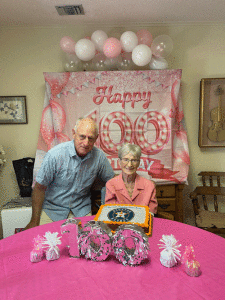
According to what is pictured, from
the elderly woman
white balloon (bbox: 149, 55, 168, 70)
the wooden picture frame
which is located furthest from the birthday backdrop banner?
the elderly woman

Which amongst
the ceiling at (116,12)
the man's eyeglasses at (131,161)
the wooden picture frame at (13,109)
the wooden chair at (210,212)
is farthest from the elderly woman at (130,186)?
the wooden picture frame at (13,109)

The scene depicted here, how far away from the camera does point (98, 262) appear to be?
3.68 ft

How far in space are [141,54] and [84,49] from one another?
678mm

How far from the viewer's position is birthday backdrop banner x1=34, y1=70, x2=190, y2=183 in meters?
2.96

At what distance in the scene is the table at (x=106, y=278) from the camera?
90cm

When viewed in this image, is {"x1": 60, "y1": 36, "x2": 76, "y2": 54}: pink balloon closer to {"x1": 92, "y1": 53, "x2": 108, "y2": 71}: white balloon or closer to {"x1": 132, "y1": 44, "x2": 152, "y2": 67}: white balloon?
{"x1": 92, "y1": 53, "x2": 108, "y2": 71}: white balloon

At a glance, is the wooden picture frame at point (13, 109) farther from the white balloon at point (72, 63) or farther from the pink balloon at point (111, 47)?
the pink balloon at point (111, 47)

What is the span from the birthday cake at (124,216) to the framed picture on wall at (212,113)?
2166mm

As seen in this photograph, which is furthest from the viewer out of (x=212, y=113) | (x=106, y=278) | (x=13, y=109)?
(x=13, y=109)

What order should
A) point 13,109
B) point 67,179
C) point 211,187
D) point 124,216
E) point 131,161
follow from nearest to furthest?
point 124,216, point 131,161, point 67,179, point 211,187, point 13,109

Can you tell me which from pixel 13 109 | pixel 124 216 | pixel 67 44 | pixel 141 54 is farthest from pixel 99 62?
pixel 124 216

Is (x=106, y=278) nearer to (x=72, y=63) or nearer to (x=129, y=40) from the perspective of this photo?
(x=129, y=40)

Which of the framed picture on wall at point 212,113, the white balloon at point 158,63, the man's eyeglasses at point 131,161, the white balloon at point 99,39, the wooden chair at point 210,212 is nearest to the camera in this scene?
the man's eyeglasses at point 131,161

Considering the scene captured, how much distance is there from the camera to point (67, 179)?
2.16m
